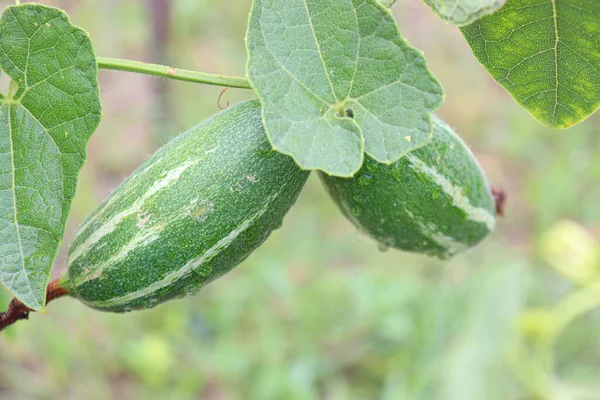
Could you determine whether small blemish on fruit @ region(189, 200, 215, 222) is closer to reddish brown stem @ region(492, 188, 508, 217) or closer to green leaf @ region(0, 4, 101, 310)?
green leaf @ region(0, 4, 101, 310)

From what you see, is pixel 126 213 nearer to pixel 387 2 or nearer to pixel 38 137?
pixel 38 137

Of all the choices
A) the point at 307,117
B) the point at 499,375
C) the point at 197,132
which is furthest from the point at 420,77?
the point at 499,375

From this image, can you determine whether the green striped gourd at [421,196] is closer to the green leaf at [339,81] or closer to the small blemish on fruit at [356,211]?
the small blemish on fruit at [356,211]

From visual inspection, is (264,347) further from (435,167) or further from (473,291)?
(435,167)

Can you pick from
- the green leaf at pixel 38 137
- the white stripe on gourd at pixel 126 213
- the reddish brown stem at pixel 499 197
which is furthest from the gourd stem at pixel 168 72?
the reddish brown stem at pixel 499 197

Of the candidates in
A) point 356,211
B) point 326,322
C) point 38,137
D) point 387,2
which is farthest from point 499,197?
point 326,322
